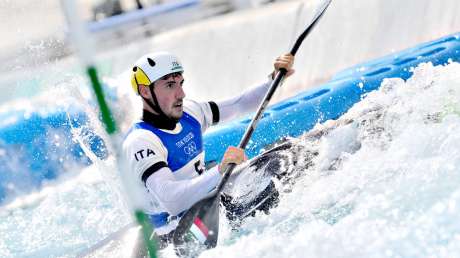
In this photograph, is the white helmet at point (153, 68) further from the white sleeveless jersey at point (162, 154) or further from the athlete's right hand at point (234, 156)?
the athlete's right hand at point (234, 156)

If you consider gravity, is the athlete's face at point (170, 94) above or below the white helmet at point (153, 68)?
below

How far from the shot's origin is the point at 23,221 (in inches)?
200

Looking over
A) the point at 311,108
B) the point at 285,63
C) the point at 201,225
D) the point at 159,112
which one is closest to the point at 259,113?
the point at 285,63

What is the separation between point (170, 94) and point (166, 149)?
0.79ft

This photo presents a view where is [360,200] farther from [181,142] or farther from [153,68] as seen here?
[153,68]

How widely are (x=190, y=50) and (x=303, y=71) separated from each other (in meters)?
1.12

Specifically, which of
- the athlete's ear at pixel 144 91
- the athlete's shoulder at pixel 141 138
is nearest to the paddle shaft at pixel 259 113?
the athlete's shoulder at pixel 141 138

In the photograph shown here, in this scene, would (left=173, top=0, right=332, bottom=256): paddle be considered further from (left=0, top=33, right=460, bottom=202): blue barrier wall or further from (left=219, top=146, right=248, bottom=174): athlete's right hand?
(left=0, top=33, right=460, bottom=202): blue barrier wall

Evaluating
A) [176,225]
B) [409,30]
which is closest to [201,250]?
[176,225]

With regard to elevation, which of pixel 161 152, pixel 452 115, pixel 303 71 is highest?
pixel 161 152

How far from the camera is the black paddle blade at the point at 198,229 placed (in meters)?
2.92

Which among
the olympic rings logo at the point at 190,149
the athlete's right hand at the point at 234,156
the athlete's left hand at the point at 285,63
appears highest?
the athlete's left hand at the point at 285,63

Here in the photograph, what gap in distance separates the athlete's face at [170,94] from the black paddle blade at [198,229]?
1.70 ft

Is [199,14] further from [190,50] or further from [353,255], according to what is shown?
[353,255]
